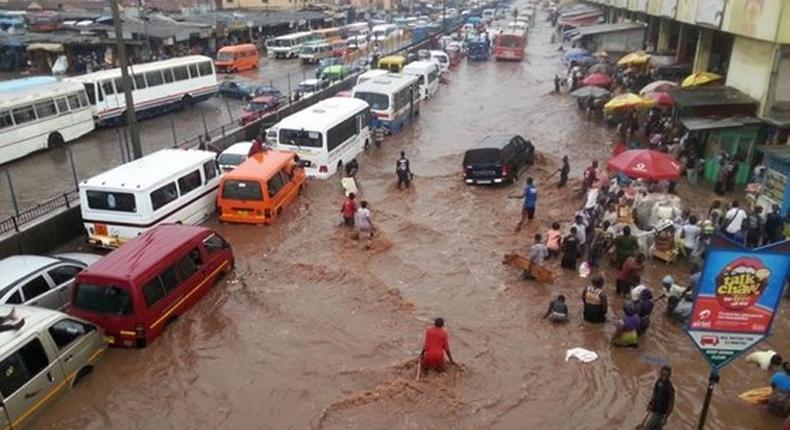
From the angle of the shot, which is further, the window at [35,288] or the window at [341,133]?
the window at [341,133]

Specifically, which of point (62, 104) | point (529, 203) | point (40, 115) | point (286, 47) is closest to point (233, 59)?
point (286, 47)

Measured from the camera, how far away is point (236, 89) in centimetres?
3391

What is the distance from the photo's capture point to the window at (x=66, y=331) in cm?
929

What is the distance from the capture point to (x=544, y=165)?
22953 millimetres

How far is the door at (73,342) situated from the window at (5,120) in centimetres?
1442

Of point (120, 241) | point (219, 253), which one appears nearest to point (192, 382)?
point (219, 253)

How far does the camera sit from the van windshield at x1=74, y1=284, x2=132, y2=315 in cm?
1051

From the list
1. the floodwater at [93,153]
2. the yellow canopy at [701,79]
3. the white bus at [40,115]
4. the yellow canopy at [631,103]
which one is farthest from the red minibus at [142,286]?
the yellow canopy at [701,79]

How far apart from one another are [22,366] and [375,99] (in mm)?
19536

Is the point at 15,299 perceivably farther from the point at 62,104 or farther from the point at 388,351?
the point at 62,104

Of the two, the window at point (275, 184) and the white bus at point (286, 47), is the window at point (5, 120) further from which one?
the white bus at point (286, 47)

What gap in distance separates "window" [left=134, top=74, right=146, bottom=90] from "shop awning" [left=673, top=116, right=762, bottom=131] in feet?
73.6

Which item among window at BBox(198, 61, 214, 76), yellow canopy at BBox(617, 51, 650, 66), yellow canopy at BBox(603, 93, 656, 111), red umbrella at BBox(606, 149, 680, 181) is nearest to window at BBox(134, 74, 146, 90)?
window at BBox(198, 61, 214, 76)

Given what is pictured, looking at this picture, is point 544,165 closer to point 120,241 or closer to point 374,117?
point 374,117
